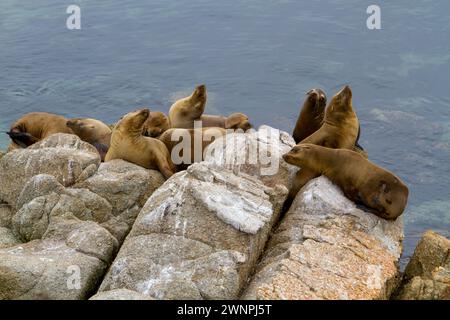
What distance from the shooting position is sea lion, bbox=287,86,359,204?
10.0m

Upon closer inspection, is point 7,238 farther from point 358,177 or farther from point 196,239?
point 358,177

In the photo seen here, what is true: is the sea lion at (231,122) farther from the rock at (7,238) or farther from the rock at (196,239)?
the rock at (7,238)

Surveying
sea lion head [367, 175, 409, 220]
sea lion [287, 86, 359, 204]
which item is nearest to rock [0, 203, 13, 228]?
sea lion [287, 86, 359, 204]

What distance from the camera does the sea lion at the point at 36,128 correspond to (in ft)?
38.1

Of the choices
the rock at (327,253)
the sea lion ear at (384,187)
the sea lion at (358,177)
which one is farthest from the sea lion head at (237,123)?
the sea lion ear at (384,187)

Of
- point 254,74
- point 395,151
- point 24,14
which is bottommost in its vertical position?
point 395,151

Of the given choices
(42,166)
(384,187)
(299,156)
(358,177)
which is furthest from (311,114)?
(42,166)

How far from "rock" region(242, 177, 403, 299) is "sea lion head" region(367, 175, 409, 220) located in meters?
0.13

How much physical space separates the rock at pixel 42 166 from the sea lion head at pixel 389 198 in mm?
3690

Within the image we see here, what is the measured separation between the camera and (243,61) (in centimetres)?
4816
